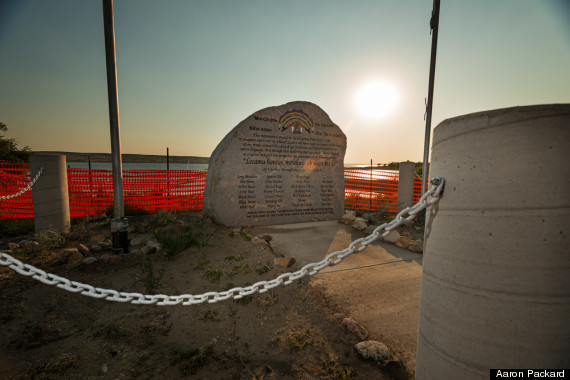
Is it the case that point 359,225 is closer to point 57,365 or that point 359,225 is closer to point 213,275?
point 213,275

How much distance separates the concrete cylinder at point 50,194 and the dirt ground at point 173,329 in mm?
1661

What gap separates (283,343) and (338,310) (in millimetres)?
770

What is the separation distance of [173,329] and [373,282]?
95.9 inches

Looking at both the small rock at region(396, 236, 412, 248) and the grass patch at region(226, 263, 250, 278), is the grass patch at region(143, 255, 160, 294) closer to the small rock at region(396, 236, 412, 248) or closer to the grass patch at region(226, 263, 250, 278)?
the grass patch at region(226, 263, 250, 278)

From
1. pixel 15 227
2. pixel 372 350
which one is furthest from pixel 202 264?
pixel 15 227

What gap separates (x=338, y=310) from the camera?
272 centimetres

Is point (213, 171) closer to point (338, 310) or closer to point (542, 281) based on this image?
point (338, 310)

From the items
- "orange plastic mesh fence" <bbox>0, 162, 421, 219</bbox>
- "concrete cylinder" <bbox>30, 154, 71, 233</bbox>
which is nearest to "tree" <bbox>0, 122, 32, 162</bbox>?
"orange plastic mesh fence" <bbox>0, 162, 421, 219</bbox>

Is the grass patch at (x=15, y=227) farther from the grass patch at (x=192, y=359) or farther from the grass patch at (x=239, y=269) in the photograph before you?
the grass patch at (x=192, y=359)

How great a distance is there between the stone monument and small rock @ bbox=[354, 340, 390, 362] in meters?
4.06

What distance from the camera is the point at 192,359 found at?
6.49 ft

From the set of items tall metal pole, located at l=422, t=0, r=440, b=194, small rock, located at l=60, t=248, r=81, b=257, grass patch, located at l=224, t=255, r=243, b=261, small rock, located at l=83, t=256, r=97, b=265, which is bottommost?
grass patch, located at l=224, t=255, r=243, b=261

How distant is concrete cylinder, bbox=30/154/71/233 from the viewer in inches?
201

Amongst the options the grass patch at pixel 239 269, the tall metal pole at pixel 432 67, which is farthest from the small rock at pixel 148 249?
the tall metal pole at pixel 432 67
